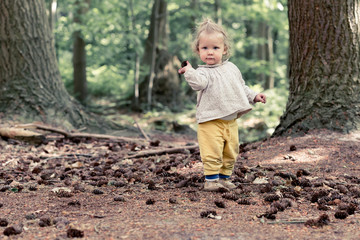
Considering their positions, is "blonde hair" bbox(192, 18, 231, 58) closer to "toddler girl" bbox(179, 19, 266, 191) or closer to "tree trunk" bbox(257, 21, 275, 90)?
"toddler girl" bbox(179, 19, 266, 191)

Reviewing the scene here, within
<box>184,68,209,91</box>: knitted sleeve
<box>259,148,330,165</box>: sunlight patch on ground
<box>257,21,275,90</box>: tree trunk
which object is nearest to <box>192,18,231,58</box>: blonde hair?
<box>184,68,209,91</box>: knitted sleeve

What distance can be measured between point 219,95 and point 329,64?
8.03ft

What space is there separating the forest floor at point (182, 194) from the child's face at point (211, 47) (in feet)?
4.28

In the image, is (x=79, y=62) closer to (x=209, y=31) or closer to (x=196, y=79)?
(x=209, y=31)

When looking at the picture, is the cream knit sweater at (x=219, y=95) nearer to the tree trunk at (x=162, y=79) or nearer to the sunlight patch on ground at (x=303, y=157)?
the sunlight patch on ground at (x=303, y=157)

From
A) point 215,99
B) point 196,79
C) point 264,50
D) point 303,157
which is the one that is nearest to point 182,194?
point 215,99

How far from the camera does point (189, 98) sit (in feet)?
52.9

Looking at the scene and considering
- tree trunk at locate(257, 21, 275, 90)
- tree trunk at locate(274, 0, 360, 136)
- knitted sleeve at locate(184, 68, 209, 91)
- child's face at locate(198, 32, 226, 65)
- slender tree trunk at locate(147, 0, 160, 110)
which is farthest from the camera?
tree trunk at locate(257, 21, 275, 90)

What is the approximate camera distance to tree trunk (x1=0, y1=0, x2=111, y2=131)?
7.38 metres

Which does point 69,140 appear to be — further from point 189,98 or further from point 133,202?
point 189,98

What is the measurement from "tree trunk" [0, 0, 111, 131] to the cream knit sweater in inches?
179

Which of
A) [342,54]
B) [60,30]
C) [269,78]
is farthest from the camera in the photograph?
[269,78]

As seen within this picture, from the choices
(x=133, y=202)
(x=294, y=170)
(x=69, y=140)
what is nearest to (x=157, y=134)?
(x=69, y=140)

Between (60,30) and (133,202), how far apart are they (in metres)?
12.5
